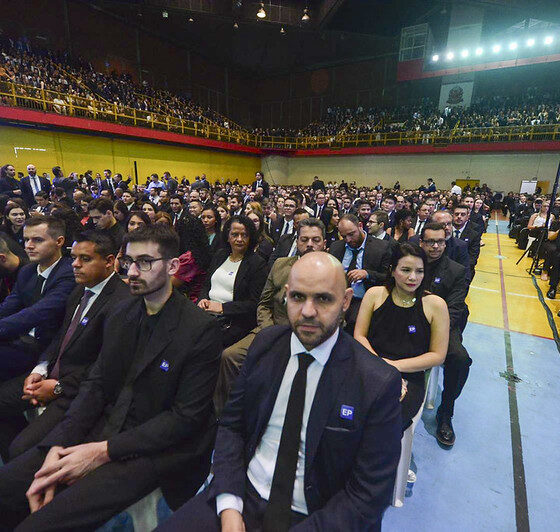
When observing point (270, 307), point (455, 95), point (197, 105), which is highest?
point (455, 95)

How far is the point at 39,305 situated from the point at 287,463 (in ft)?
7.34

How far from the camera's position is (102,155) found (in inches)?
582

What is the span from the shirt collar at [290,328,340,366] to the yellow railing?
48.6 ft

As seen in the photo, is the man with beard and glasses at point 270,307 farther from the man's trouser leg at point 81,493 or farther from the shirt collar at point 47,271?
the shirt collar at point 47,271

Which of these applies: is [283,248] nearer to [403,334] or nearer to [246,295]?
[246,295]

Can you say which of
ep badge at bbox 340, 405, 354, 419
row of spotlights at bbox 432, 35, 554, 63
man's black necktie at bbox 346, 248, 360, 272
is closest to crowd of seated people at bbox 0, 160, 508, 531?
ep badge at bbox 340, 405, 354, 419

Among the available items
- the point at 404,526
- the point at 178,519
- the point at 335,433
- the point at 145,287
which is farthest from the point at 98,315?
the point at 404,526

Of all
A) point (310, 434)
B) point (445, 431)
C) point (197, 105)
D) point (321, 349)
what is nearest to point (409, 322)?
point (445, 431)

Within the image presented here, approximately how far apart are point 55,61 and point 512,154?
23881 mm

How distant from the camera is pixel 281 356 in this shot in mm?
1438

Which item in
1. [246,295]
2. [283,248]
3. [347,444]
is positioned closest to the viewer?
[347,444]

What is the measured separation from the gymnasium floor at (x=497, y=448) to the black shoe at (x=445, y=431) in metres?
0.05

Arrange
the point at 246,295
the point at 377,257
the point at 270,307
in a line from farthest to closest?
the point at 377,257
the point at 246,295
the point at 270,307

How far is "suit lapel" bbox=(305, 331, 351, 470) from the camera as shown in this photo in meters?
1.26
